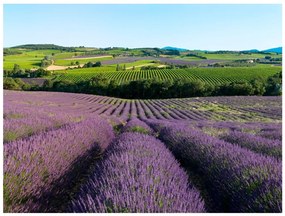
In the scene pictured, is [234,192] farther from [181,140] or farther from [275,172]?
[181,140]

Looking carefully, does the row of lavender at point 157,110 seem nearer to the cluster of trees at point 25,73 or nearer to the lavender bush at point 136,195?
the lavender bush at point 136,195

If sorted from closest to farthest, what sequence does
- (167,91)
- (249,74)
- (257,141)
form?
1. (257,141)
2. (167,91)
3. (249,74)

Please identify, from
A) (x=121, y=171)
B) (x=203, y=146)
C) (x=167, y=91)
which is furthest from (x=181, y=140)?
(x=167, y=91)

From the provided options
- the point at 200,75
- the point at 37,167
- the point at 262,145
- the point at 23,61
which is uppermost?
the point at 23,61

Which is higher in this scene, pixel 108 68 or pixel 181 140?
pixel 108 68

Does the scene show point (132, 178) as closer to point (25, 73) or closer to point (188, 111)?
point (188, 111)

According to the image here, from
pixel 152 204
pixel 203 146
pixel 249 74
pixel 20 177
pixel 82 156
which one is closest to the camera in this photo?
pixel 152 204

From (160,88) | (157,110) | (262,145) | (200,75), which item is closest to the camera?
(262,145)

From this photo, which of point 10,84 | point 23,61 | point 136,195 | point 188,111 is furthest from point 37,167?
point 23,61

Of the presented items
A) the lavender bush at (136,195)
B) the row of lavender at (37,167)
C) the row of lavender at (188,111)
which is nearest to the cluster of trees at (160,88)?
the row of lavender at (188,111)
